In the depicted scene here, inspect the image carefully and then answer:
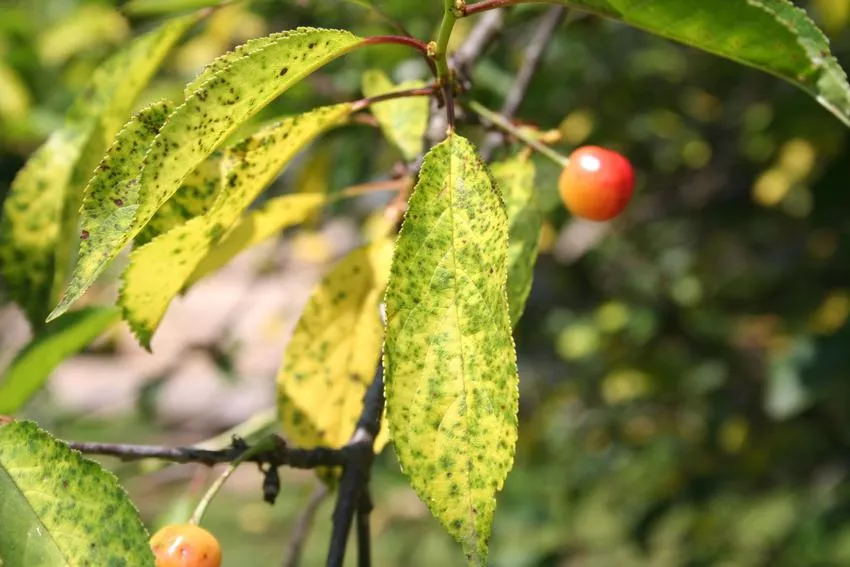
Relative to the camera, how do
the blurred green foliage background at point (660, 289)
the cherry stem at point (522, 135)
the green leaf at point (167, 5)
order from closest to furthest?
1. the cherry stem at point (522, 135)
2. the green leaf at point (167, 5)
3. the blurred green foliage background at point (660, 289)

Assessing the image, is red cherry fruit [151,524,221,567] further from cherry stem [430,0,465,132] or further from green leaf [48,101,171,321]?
cherry stem [430,0,465,132]

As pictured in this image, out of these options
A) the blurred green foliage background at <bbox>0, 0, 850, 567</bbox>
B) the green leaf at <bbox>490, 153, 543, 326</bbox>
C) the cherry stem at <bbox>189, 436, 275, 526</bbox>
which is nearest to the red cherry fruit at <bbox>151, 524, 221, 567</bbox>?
the cherry stem at <bbox>189, 436, 275, 526</bbox>

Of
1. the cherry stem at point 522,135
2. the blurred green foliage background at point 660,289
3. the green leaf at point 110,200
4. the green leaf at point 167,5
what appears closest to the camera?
the green leaf at point 110,200

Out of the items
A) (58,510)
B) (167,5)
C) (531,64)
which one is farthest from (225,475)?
(531,64)

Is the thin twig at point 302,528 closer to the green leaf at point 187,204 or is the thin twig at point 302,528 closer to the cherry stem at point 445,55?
the green leaf at point 187,204

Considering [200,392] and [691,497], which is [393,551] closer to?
[691,497]

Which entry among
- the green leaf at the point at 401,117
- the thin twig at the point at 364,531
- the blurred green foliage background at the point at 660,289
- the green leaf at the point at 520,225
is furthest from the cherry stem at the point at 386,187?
the blurred green foliage background at the point at 660,289

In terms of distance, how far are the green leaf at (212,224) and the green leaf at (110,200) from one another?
0.11 m

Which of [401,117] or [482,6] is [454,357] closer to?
[482,6]

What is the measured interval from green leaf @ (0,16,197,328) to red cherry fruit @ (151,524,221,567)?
47cm

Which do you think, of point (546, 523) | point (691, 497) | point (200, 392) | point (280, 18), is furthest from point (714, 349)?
point (200, 392)

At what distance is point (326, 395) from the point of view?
1155 millimetres

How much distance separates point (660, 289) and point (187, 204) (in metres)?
2.34

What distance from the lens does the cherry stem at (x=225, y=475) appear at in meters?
0.92
